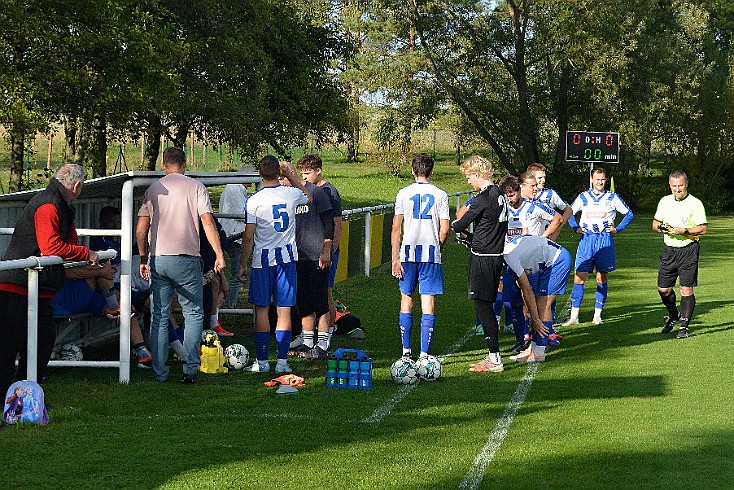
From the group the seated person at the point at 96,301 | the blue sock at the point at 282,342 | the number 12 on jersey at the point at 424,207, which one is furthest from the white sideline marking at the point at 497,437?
the seated person at the point at 96,301

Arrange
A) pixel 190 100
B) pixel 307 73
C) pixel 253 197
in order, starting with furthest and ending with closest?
pixel 307 73
pixel 190 100
pixel 253 197

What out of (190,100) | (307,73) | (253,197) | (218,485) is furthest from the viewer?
(307,73)

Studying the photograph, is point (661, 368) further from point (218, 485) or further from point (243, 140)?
point (243, 140)

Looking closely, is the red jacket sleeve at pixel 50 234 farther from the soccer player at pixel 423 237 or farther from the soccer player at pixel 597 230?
the soccer player at pixel 597 230

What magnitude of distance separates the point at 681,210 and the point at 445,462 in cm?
753

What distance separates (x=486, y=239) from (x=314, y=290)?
203 cm

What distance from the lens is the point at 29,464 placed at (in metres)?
6.79

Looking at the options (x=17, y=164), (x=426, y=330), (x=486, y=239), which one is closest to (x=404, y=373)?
(x=426, y=330)

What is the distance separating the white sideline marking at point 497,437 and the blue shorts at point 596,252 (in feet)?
13.5

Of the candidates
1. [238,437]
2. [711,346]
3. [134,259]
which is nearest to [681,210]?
[711,346]

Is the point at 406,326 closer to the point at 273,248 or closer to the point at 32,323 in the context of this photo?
the point at 273,248

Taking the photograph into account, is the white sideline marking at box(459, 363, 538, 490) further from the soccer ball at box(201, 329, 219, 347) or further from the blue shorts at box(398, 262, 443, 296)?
the soccer ball at box(201, 329, 219, 347)

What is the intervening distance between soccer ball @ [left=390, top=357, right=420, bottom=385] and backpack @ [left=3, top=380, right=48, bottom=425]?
3300mm

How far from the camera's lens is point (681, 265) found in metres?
13.5
